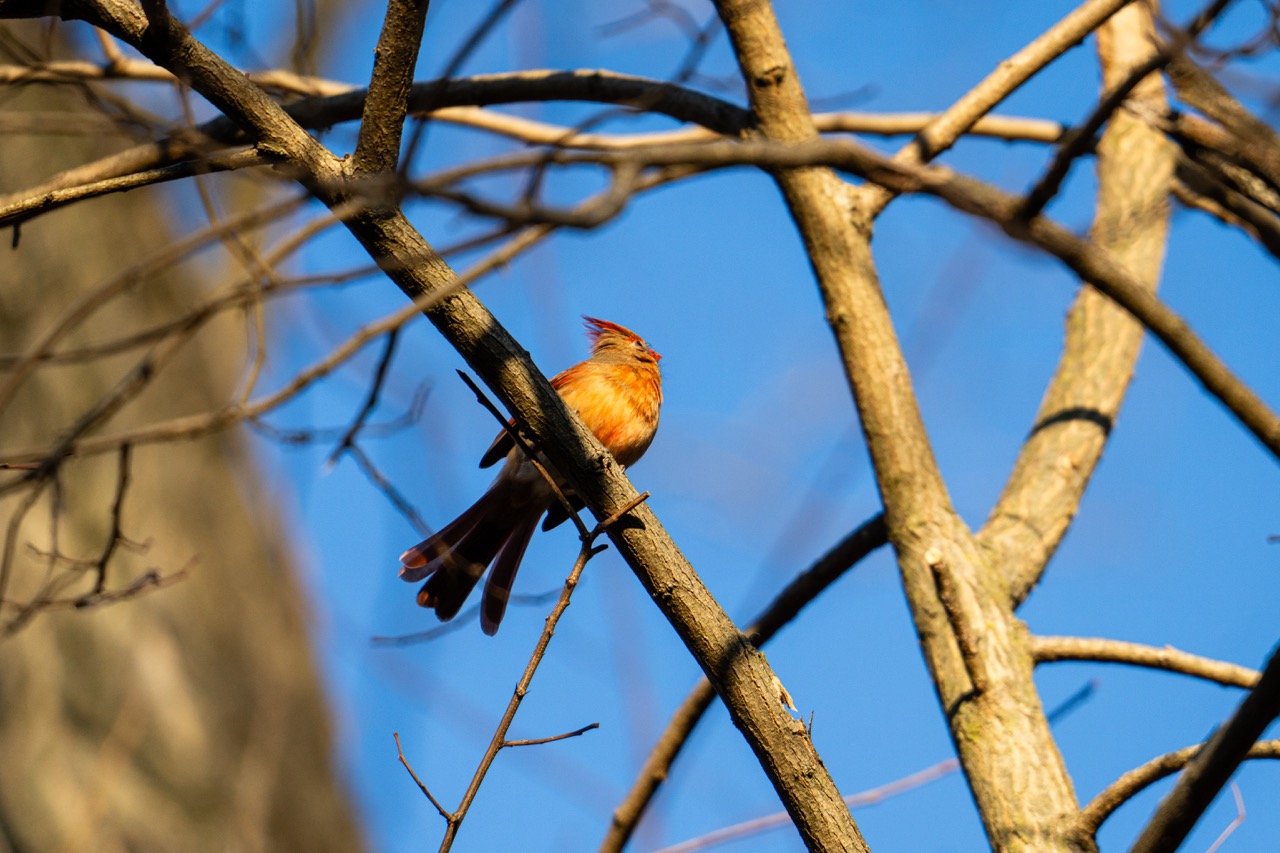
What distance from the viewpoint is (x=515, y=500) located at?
416cm

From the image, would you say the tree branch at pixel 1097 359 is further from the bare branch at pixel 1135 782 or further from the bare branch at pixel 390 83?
the bare branch at pixel 390 83

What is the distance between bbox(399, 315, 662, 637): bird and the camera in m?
3.93

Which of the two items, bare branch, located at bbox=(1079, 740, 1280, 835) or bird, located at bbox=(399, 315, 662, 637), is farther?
bird, located at bbox=(399, 315, 662, 637)

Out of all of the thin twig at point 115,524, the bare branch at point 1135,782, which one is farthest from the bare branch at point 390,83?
the bare branch at point 1135,782

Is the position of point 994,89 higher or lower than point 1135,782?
higher

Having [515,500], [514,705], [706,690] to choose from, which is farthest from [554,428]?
[515,500]

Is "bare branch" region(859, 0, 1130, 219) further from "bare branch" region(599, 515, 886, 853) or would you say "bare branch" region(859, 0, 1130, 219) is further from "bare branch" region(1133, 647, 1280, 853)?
"bare branch" region(1133, 647, 1280, 853)

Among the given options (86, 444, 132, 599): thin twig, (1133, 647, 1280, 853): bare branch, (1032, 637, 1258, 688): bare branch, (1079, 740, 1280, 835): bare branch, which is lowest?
(1133, 647, 1280, 853): bare branch

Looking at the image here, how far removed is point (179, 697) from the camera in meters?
6.16

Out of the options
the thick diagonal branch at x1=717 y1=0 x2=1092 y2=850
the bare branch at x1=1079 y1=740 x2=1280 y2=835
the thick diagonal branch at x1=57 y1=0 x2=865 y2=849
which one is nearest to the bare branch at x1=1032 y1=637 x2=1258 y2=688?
the thick diagonal branch at x1=717 y1=0 x2=1092 y2=850

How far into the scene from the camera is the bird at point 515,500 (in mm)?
3926

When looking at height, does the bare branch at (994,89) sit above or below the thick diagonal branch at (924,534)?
above

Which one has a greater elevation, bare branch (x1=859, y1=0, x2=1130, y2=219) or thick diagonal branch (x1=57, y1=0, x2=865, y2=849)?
bare branch (x1=859, y1=0, x2=1130, y2=219)

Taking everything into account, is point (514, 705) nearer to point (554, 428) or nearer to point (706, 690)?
point (554, 428)
